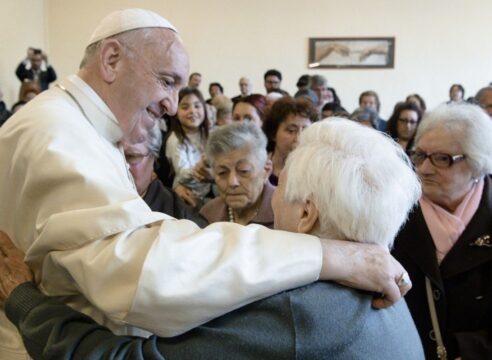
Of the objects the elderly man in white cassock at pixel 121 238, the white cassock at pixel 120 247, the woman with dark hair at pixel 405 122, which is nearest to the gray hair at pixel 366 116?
the woman with dark hair at pixel 405 122

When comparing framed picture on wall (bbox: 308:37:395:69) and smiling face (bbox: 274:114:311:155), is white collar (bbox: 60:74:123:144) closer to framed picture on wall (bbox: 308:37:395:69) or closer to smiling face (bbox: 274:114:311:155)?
smiling face (bbox: 274:114:311:155)

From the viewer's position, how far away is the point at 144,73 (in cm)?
124

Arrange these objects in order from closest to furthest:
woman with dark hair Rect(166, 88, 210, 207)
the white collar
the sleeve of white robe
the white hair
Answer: the sleeve of white robe
the white hair
the white collar
woman with dark hair Rect(166, 88, 210, 207)

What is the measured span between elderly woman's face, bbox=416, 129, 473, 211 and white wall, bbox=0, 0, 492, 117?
786cm

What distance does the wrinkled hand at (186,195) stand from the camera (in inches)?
108

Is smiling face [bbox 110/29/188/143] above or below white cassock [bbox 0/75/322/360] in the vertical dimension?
above

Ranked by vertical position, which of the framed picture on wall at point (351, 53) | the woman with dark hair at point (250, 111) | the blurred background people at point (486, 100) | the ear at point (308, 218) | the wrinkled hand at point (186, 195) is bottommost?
the wrinkled hand at point (186, 195)

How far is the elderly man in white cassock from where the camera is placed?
84 centimetres

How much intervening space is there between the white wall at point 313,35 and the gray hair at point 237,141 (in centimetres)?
729

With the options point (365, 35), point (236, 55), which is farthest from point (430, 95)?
point (236, 55)

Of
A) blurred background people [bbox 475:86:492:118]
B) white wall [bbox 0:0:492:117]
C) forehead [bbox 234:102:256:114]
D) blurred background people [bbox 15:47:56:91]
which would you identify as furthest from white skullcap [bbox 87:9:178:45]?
white wall [bbox 0:0:492:117]

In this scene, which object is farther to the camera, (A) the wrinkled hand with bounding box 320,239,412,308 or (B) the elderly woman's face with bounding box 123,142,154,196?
(B) the elderly woman's face with bounding box 123,142,154,196

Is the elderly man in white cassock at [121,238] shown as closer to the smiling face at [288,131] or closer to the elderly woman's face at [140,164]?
the elderly woman's face at [140,164]

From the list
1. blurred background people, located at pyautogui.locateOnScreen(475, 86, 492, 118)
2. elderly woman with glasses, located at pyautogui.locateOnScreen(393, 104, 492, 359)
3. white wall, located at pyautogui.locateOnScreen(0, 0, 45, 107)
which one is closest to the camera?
elderly woman with glasses, located at pyautogui.locateOnScreen(393, 104, 492, 359)
